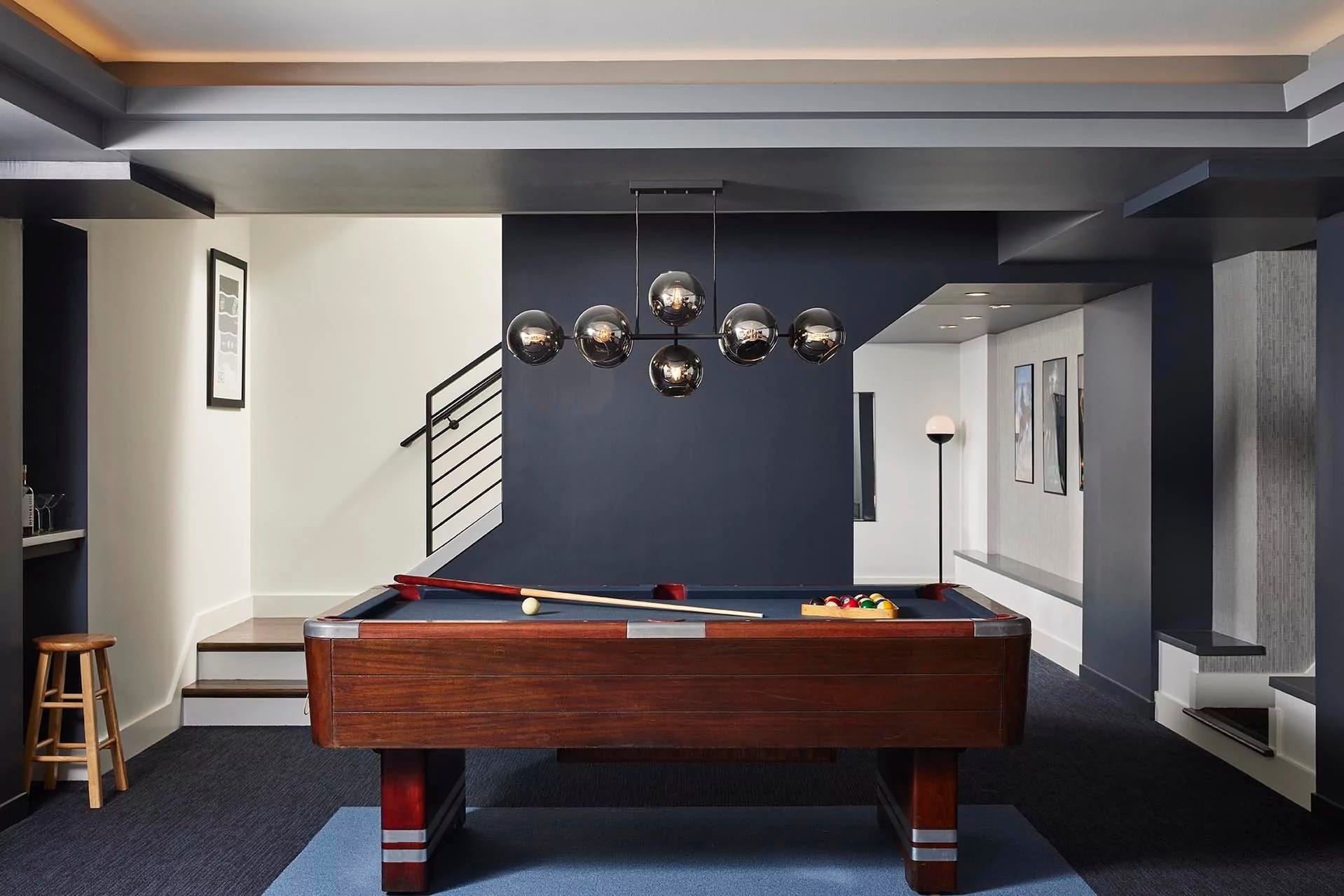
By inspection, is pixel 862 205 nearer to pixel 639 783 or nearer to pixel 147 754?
pixel 639 783

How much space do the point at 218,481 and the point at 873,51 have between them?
175 inches

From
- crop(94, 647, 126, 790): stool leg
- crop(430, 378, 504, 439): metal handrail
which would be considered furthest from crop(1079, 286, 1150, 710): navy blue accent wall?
crop(94, 647, 126, 790): stool leg

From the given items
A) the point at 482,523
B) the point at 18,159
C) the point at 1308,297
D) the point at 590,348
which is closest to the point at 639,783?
the point at 482,523

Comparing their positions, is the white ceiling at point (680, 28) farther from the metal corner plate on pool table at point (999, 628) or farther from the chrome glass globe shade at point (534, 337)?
the metal corner plate on pool table at point (999, 628)

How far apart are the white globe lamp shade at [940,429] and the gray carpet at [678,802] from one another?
11.4 ft

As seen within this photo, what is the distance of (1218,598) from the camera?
17.8ft

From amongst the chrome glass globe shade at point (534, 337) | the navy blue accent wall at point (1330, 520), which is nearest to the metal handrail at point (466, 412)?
the chrome glass globe shade at point (534, 337)

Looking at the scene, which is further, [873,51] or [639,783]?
[639,783]

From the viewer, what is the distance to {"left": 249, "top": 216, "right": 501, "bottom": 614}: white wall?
655cm

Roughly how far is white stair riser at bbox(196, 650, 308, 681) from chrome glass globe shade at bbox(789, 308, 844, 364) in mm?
3354

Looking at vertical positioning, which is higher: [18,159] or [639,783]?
[18,159]

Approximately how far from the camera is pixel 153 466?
5086mm

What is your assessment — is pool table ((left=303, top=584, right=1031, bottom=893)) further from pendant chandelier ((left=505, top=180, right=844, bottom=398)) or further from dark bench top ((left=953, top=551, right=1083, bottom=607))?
dark bench top ((left=953, top=551, right=1083, bottom=607))

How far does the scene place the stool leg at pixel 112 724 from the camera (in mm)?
4203
